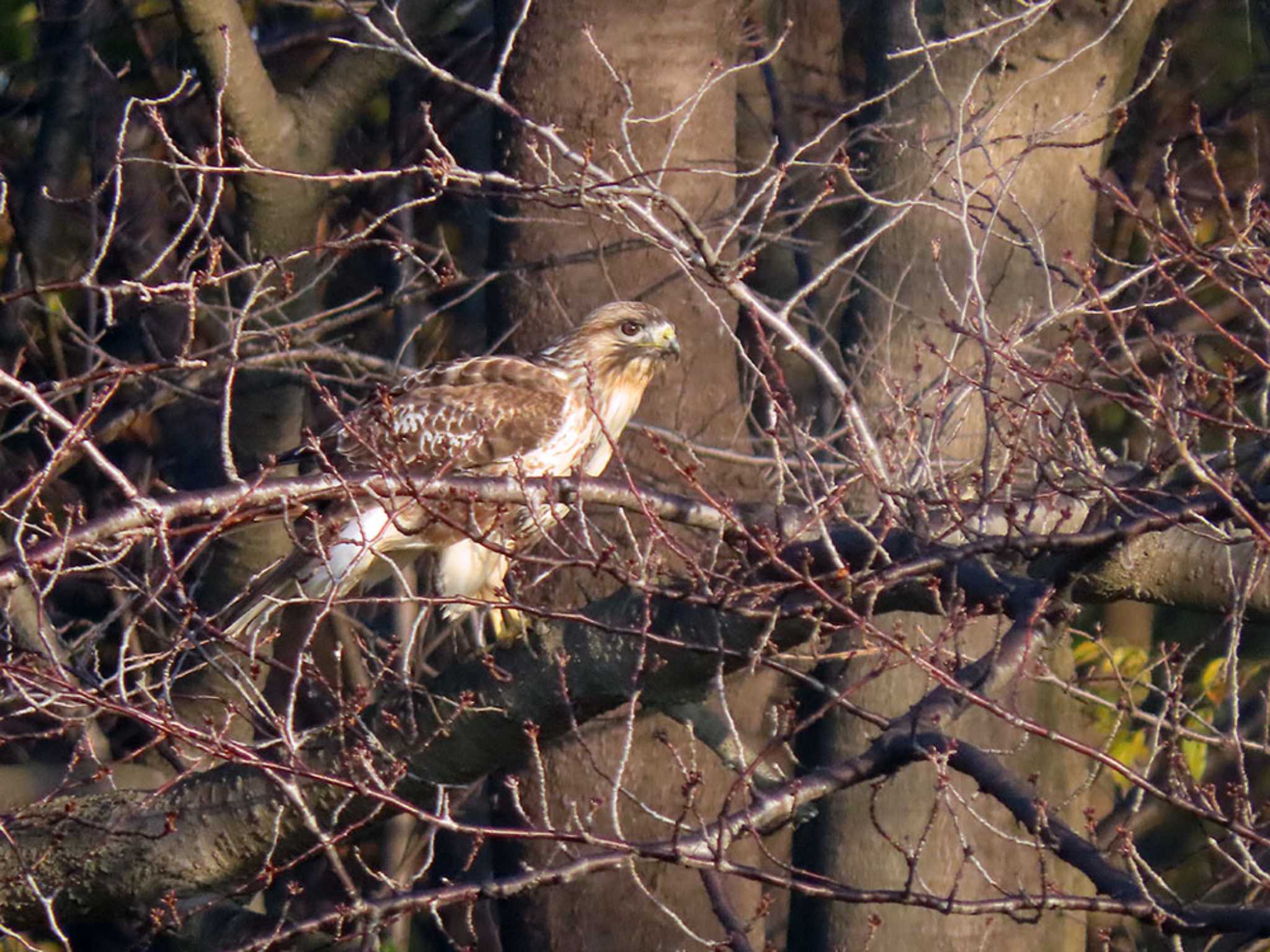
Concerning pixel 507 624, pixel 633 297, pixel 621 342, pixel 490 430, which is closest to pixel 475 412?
pixel 490 430

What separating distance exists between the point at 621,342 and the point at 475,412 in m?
0.62

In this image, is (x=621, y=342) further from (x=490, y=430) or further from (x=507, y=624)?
(x=507, y=624)

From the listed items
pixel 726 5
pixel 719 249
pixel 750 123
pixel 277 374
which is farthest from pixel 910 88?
pixel 719 249

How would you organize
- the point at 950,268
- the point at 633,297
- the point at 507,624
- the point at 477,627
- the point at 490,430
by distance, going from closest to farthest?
the point at 490,430, the point at 477,627, the point at 507,624, the point at 633,297, the point at 950,268

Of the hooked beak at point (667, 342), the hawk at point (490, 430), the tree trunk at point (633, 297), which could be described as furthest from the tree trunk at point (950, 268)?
the hawk at point (490, 430)

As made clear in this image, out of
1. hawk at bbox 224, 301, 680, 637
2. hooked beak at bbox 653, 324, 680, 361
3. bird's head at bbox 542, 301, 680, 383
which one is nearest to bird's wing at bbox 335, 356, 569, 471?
hawk at bbox 224, 301, 680, 637

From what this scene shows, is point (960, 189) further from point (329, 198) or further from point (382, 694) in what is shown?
point (329, 198)

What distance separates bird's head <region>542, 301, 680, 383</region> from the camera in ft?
18.5

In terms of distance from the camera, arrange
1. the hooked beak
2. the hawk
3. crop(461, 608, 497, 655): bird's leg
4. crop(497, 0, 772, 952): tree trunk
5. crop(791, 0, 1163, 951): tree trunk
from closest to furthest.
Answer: the hawk
crop(461, 608, 497, 655): bird's leg
the hooked beak
crop(497, 0, 772, 952): tree trunk
crop(791, 0, 1163, 951): tree trunk

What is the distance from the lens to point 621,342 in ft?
18.6

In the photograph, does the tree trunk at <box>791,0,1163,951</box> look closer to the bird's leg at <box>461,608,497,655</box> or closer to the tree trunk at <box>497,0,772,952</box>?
the tree trunk at <box>497,0,772,952</box>

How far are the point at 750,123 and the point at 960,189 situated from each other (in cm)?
411

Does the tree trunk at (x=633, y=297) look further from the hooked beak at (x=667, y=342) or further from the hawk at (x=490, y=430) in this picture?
the hawk at (x=490, y=430)

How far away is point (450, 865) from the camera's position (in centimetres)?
774
